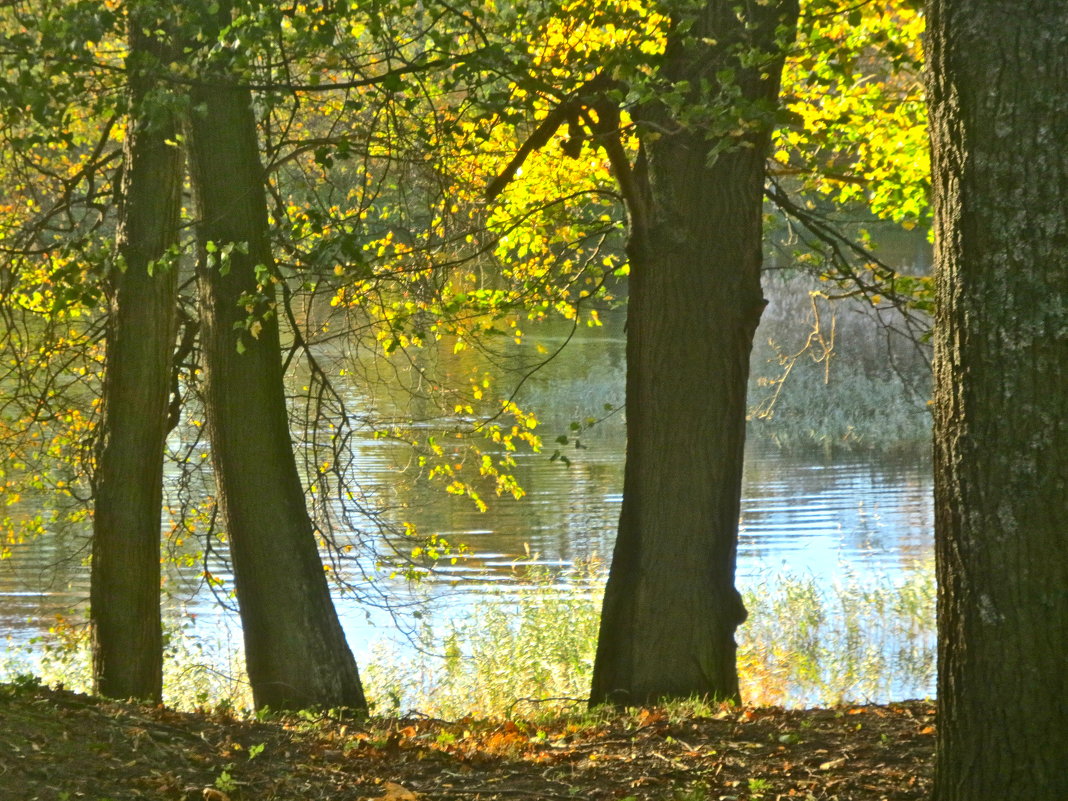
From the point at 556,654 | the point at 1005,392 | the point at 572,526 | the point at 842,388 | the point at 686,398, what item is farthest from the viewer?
the point at 842,388

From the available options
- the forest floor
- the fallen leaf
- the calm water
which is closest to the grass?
the calm water

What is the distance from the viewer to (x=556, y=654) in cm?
1080

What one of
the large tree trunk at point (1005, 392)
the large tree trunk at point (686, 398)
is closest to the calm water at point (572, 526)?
the large tree trunk at point (686, 398)

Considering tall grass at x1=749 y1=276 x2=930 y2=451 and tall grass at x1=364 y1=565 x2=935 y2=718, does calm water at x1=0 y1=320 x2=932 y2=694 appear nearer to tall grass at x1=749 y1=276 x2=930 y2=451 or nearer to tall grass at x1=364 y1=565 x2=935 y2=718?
tall grass at x1=749 y1=276 x2=930 y2=451

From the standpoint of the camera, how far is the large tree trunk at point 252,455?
6902 millimetres

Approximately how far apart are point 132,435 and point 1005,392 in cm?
544

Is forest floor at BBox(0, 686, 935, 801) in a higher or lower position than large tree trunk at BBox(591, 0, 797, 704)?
lower

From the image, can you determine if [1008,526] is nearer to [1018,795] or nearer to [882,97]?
[1018,795]

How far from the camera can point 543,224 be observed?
8672 millimetres

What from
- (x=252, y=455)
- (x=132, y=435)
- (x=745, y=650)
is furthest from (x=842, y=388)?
(x=132, y=435)

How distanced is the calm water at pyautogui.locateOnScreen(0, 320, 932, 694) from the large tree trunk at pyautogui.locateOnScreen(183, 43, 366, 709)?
4.47 metres

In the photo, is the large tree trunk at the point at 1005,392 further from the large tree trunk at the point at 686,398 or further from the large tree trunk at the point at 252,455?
the large tree trunk at the point at 252,455

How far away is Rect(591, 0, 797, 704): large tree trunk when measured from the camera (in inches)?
240

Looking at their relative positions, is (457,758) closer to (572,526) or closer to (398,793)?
(398,793)
